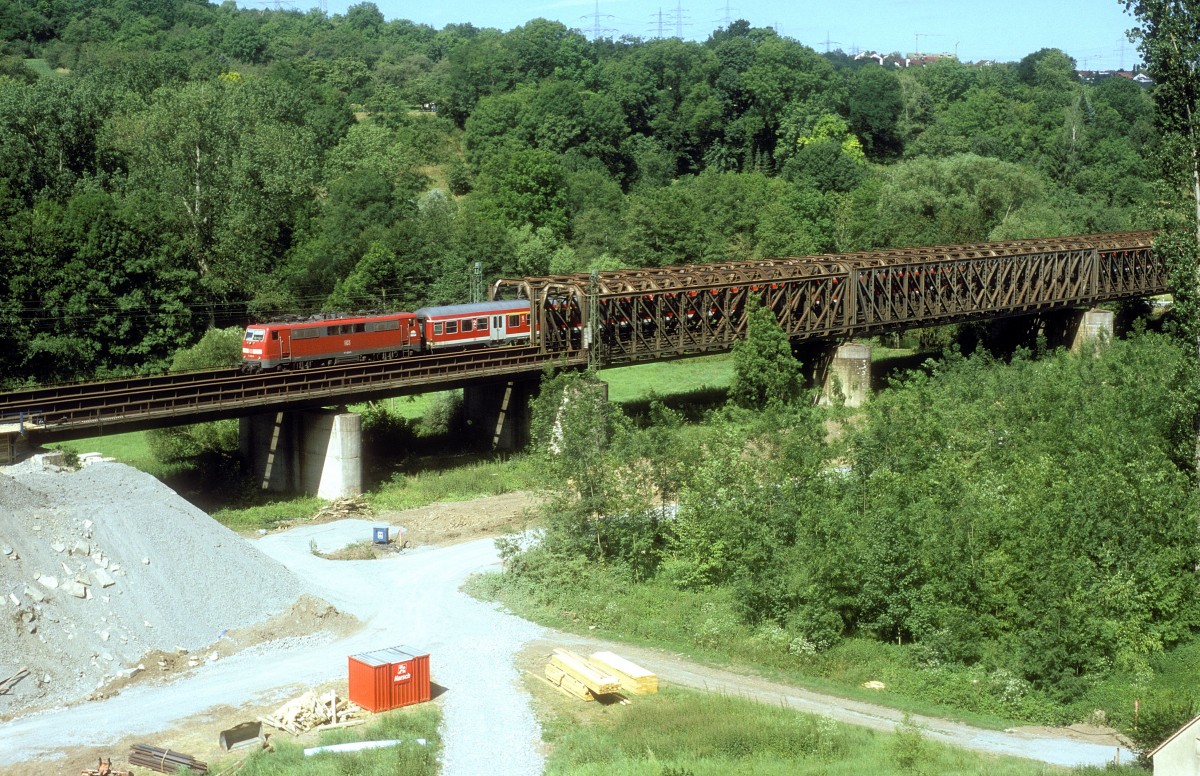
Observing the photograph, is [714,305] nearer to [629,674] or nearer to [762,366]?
[762,366]

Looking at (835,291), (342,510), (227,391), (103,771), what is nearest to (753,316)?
(835,291)

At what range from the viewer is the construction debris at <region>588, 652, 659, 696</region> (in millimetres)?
32531

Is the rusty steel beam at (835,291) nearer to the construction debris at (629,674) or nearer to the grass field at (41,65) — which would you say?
the construction debris at (629,674)

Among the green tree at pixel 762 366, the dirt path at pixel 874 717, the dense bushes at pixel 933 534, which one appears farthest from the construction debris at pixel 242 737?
the green tree at pixel 762 366

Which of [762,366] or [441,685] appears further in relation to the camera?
[762,366]

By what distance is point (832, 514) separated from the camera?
39.6 metres

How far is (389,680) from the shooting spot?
3155 cm

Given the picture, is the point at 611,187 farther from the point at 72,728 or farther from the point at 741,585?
the point at 72,728

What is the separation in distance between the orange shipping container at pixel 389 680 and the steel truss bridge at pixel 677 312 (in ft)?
67.2

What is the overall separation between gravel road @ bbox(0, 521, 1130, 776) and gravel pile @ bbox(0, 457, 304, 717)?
1393 mm

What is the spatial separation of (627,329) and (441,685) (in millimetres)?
38930

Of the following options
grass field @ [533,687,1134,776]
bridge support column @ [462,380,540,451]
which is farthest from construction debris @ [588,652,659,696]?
bridge support column @ [462,380,540,451]

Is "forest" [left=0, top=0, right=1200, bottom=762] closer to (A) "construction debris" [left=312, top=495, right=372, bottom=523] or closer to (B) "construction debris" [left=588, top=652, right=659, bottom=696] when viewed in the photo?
(B) "construction debris" [left=588, top=652, right=659, bottom=696]

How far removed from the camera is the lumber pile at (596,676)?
32.2 m
